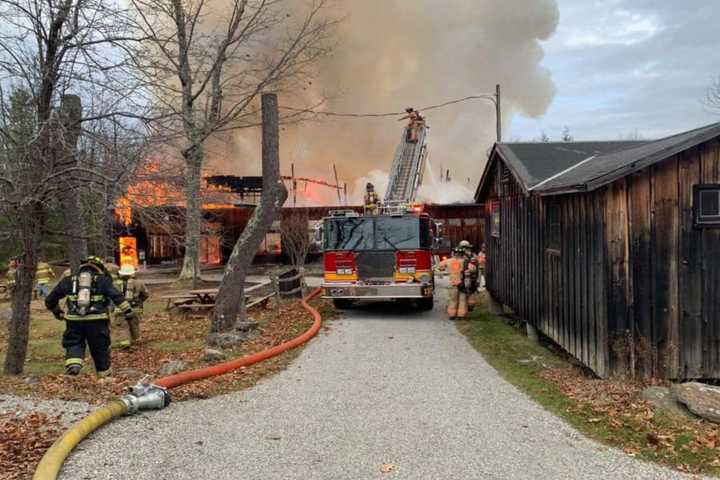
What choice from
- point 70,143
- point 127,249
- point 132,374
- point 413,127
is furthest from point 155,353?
point 127,249

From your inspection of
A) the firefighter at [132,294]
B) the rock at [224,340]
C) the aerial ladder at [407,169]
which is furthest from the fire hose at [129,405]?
the aerial ladder at [407,169]

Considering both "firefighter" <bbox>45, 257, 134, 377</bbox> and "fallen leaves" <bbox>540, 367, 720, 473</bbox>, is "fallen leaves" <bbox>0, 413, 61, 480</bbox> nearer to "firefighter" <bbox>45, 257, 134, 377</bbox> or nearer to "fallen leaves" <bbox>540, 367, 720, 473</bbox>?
"firefighter" <bbox>45, 257, 134, 377</bbox>

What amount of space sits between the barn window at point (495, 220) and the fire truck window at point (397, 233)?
2086 millimetres

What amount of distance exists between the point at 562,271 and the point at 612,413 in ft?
9.78

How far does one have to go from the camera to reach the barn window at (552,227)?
28.7ft

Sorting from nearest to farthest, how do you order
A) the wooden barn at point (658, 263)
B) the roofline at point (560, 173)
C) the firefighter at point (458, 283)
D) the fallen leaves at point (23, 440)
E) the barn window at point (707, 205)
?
the fallen leaves at point (23, 440), the wooden barn at point (658, 263), the barn window at point (707, 205), the roofline at point (560, 173), the firefighter at point (458, 283)

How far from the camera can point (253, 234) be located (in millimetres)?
11039

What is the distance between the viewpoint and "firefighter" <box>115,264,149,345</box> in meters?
10.1

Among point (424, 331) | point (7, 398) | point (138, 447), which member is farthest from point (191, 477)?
point (424, 331)

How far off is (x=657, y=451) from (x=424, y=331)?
6796mm

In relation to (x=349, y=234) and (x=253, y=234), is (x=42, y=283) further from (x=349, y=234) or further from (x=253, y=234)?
(x=349, y=234)

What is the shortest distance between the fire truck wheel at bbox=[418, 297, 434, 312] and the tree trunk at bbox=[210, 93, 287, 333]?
15.2 feet

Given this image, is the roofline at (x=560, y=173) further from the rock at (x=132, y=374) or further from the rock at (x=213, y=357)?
the rock at (x=132, y=374)

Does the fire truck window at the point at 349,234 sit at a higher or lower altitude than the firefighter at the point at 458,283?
higher
